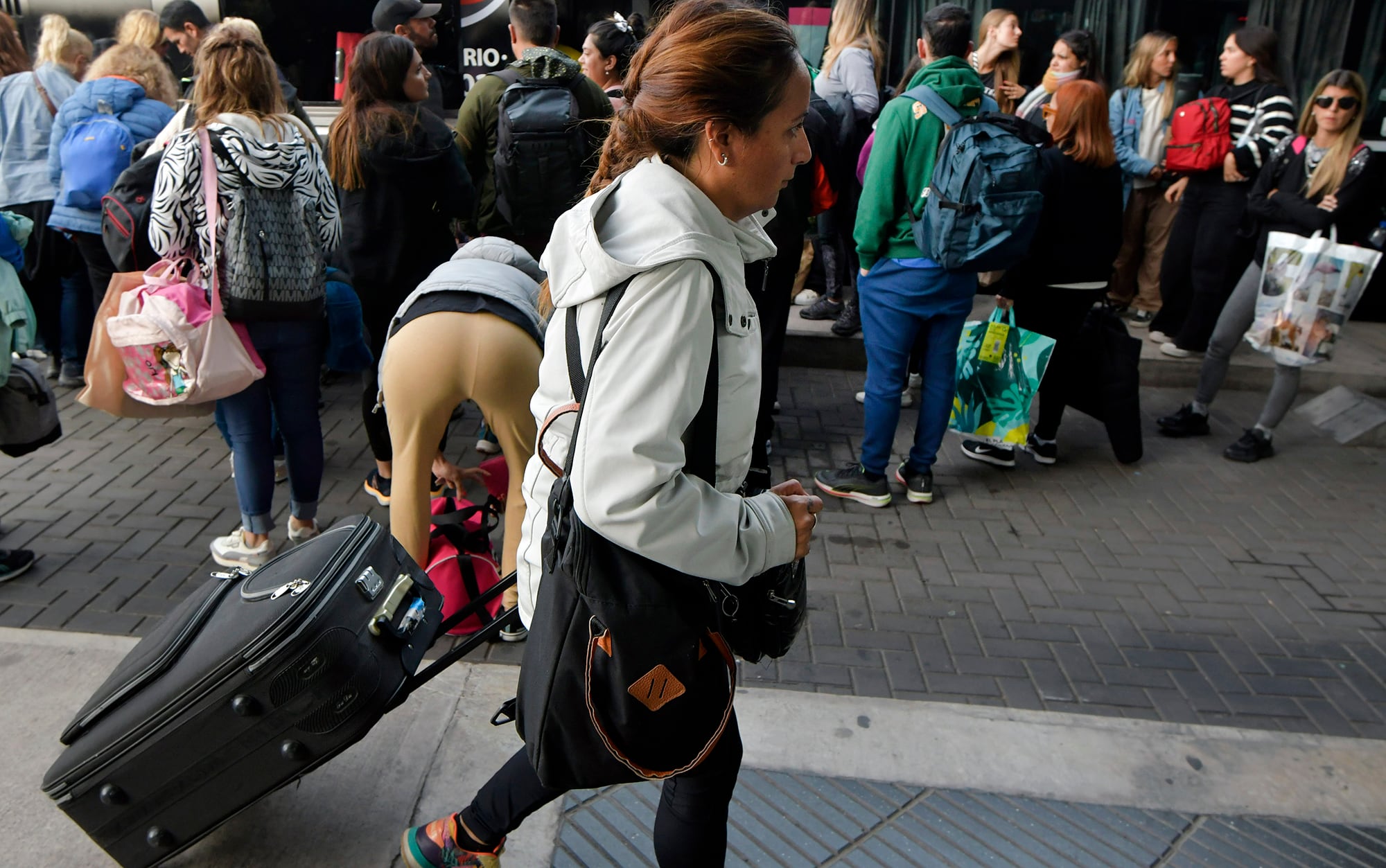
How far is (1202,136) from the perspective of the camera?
6.63 meters

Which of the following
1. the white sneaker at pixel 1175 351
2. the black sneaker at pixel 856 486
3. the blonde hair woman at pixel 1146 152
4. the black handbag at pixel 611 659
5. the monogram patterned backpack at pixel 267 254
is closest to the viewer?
the black handbag at pixel 611 659

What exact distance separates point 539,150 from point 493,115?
0.52m

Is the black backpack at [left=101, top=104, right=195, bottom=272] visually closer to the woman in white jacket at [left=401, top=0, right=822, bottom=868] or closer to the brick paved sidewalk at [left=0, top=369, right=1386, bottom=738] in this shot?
the brick paved sidewalk at [left=0, top=369, right=1386, bottom=738]

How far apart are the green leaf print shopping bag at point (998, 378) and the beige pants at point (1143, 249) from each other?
3037 millimetres

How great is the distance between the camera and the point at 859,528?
460 centimetres

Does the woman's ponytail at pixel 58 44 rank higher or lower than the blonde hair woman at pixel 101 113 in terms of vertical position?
higher

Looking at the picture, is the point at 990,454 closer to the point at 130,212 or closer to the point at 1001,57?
the point at 1001,57

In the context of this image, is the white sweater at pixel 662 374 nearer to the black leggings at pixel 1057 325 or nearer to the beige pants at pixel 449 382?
the beige pants at pixel 449 382

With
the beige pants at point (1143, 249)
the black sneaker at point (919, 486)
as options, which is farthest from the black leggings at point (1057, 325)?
the beige pants at point (1143, 249)

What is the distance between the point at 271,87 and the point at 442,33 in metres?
4.44

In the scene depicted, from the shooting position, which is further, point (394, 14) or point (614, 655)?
point (394, 14)

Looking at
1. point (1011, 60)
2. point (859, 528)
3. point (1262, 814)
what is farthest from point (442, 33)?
point (1262, 814)

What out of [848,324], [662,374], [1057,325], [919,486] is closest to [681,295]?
[662,374]

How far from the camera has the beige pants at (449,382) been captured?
303cm
